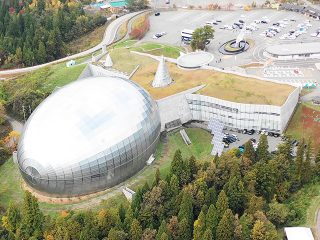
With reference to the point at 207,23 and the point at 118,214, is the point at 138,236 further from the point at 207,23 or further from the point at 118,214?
the point at 207,23

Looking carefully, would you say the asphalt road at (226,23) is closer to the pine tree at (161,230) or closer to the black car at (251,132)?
the black car at (251,132)

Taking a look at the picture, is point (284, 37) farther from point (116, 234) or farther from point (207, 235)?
point (116, 234)

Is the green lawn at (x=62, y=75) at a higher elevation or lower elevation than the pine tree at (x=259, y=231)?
lower

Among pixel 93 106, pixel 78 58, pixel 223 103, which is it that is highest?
pixel 93 106

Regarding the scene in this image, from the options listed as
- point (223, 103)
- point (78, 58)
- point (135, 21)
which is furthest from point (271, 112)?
point (135, 21)

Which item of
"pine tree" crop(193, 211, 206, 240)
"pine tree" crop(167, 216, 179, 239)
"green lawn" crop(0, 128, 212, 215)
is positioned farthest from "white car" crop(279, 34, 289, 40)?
"pine tree" crop(167, 216, 179, 239)

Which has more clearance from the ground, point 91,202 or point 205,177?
point 205,177

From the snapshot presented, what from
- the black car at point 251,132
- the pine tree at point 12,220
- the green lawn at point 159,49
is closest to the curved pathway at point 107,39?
the green lawn at point 159,49
